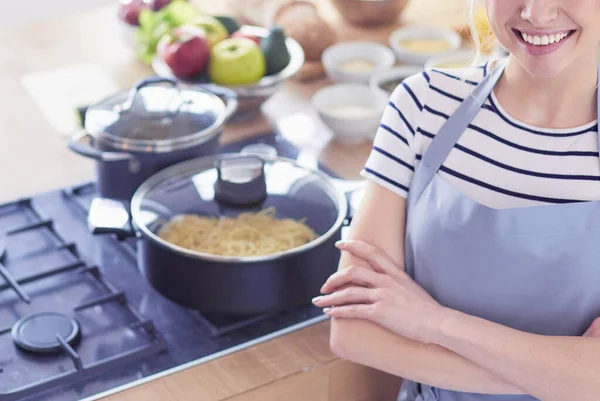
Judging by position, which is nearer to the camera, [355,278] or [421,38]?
[355,278]

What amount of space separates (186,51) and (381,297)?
868mm

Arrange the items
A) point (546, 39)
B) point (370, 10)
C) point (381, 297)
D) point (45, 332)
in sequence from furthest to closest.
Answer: point (370, 10), point (45, 332), point (381, 297), point (546, 39)

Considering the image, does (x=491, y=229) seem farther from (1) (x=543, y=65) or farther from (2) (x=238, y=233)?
(2) (x=238, y=233)

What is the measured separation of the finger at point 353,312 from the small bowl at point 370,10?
4.32 feet

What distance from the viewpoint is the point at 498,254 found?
4.14ft

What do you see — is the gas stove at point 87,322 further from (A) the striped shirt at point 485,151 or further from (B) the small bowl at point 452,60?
(B) the small bowl at point 452,60

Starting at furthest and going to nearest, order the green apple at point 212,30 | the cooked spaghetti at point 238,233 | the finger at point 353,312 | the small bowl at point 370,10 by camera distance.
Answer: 1. the small bowl at point 370,10
2. the green apple at point 212,30
3. the cooked spaghetti at point 238,233
4. the finger at point 353,312

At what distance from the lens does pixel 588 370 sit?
1165 millimetres

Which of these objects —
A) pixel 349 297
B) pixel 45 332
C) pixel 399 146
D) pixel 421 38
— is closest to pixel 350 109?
pixel 421 38

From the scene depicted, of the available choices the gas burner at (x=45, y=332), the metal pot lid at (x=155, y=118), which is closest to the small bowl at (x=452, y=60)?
the metal pot lid at (x=155, y=118)

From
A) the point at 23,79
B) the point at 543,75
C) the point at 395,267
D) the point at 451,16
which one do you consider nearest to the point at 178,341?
the point at 395,267

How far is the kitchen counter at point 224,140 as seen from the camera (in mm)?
1348

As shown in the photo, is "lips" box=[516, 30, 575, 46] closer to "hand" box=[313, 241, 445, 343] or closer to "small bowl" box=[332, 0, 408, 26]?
"hand" box=[313, 241, 445, 343]

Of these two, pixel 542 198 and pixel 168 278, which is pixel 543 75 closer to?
pixel 542 198
